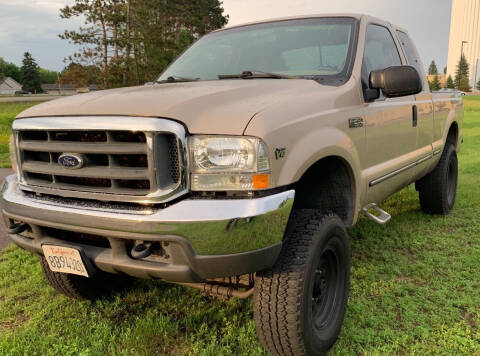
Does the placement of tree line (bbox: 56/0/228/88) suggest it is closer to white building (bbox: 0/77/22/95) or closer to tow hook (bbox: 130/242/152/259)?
tow hook (bbox: 130/242/152/259)

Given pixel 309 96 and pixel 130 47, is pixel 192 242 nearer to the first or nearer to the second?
pixel 309 96

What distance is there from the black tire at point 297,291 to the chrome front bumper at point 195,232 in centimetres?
18

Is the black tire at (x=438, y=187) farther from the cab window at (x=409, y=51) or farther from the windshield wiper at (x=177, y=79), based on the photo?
the windshield wiper at (x=177, y=79)

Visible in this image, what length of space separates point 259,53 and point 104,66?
837 inches

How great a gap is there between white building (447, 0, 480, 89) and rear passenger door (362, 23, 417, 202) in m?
130

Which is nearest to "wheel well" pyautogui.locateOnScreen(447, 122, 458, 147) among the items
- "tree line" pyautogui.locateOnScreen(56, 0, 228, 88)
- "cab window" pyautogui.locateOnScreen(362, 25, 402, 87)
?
"cab window" pyautogui.locateOnScreen(362, 25, 402, 87)

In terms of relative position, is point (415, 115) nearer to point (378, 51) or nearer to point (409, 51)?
point (378, 51)

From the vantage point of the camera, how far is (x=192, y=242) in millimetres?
1902

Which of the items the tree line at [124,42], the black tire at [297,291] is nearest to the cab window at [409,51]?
the black tire at [297,291]

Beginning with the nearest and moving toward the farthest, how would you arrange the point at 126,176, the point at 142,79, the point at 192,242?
the point at 192,242
the point at 126,176
the point at 142,79

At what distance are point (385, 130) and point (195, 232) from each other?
1.96 meters

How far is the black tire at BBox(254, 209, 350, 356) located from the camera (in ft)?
7.11

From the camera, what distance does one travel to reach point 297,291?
84.5 inches

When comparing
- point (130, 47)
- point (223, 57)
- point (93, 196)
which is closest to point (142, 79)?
point (130, 47)
